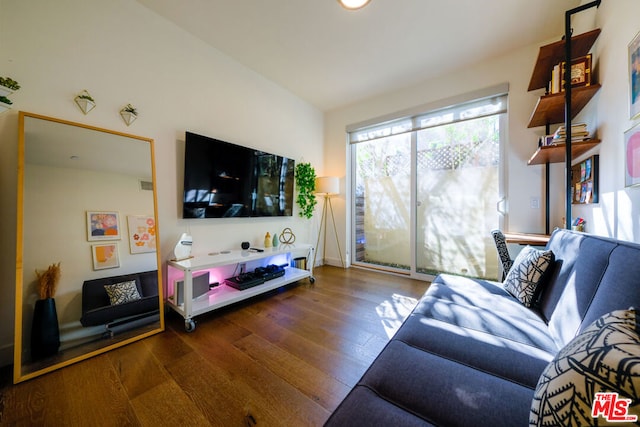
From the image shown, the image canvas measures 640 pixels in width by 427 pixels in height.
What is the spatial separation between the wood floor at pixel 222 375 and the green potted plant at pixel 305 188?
1.74m

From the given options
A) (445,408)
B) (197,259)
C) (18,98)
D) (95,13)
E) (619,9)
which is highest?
(95,13)

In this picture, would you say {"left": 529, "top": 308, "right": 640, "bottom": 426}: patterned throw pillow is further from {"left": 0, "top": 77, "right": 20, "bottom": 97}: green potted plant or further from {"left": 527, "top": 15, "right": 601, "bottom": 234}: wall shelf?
{"left": 0, "top": 77, "right": 20, "bottom": 97}: green potted plant

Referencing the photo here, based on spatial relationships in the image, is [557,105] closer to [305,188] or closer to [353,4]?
[353,4]

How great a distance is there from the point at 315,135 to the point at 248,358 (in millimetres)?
3369

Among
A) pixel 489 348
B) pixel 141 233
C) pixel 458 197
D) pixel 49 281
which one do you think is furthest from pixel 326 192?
pixel 49 281

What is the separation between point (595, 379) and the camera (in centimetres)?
43

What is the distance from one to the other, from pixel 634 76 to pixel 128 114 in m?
3.43

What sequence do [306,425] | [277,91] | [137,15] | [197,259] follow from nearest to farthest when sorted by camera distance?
1. [306,425]
2. [137,15]
3. [197,259]
4. [277,91]

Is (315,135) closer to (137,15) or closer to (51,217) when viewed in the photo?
(137,15)

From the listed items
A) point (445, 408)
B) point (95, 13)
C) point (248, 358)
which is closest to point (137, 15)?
point (95, 13)

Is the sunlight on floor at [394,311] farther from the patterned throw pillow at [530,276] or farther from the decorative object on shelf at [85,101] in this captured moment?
the decorative object on shelf at [85,101]

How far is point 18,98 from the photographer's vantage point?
1.48 m

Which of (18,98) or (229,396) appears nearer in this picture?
(229,396)

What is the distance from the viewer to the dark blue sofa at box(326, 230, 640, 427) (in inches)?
25.7
